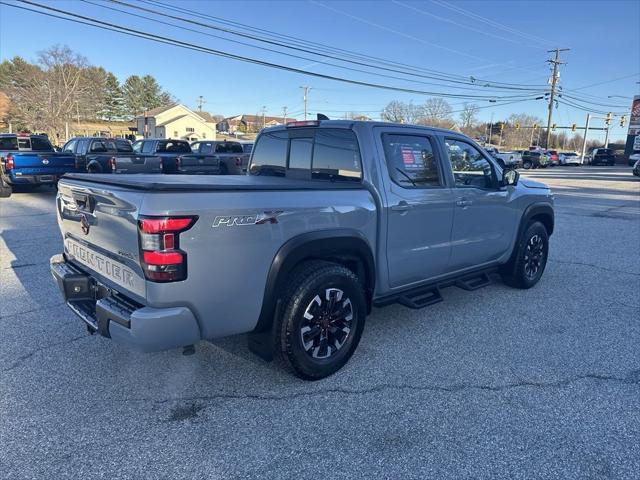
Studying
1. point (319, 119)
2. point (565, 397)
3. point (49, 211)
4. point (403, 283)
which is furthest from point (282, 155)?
point (49, 211)

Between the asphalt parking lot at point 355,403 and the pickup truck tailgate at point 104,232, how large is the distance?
2.77ft

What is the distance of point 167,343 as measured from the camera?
254cm

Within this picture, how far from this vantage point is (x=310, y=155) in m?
4.02

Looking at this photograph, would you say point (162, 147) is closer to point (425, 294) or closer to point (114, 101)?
point (425, 294)

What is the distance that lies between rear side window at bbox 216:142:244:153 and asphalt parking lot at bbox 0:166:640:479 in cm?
1367

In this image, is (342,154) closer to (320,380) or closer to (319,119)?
(319,119)

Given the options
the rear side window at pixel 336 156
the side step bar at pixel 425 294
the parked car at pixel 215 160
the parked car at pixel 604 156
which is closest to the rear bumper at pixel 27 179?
the parked car at pixel 215 160

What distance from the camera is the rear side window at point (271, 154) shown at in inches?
171

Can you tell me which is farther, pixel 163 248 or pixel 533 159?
pixel 533 159

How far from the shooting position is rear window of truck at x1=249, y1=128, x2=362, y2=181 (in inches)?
145

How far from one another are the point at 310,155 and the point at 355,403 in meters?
2.19

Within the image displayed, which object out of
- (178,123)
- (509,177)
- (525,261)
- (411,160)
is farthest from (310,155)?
(178,123)

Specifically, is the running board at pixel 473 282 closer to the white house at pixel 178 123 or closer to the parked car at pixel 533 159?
the parked car at pixel 533 159

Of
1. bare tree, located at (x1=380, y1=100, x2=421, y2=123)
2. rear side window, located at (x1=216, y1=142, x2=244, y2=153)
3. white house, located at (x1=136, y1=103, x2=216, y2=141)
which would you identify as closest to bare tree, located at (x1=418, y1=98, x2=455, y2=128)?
bare tree, located at (x1=380, y1=100, x2=421, y2=123)
